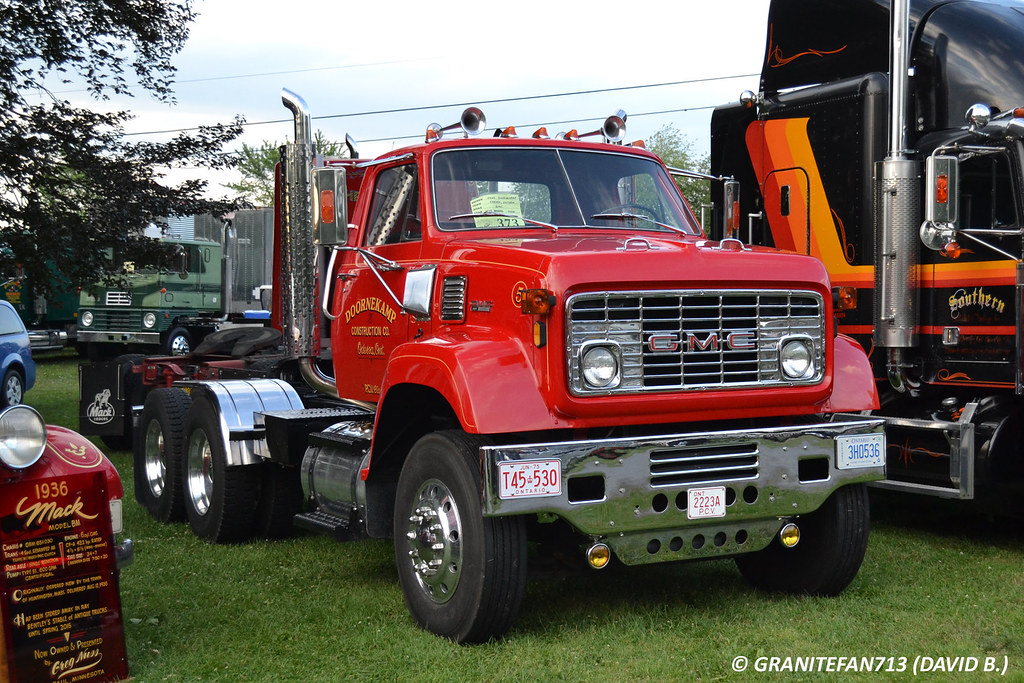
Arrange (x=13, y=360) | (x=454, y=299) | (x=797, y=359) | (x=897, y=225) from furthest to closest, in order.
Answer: (x=13, y=360), (x=897, y=225), (x=454, y=299), (x=797, y=359)

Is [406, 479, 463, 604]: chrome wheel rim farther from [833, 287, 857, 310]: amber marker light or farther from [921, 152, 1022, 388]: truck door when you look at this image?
[921, 152, 1022, 388]: truck door

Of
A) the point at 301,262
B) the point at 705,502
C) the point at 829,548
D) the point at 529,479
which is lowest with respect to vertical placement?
the point at 829,548

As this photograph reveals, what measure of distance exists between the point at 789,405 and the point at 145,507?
5.70 metres

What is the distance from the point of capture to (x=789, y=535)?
5.93m

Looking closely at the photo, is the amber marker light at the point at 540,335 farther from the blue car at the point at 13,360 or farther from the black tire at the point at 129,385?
the blue car at the point at 13,360

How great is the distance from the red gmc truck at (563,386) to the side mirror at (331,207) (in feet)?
0.05

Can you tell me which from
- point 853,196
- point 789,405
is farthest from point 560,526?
point 853,196

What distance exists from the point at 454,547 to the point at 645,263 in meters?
1.62

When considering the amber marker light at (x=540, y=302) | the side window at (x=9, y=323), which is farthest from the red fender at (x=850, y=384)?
the side window at (x=9, y=323)

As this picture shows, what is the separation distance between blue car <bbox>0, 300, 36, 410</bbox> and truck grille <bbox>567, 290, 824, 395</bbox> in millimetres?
13854

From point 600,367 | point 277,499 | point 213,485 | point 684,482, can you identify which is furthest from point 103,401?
point 684,482

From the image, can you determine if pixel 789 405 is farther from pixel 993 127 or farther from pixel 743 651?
pixel 993 127

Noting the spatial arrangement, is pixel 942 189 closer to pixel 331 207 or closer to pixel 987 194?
pixel 987 194

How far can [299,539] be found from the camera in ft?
27.1
